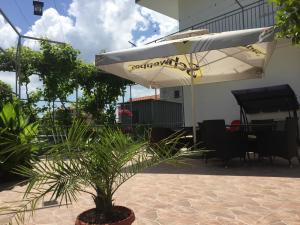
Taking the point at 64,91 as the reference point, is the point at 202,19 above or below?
above

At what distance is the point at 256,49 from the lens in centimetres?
850

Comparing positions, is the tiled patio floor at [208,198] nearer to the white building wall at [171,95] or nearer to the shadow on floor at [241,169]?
the shadow on floor at [241,169]

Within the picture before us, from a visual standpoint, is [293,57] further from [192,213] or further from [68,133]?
[68,133]

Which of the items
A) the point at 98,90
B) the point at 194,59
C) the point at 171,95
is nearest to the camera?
the point at 194,59

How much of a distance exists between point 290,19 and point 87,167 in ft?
6.82

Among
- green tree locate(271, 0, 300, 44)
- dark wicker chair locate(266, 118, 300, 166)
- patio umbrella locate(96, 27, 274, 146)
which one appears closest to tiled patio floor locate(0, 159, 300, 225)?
dark wicker chair locate(266, 118, 300, 166)

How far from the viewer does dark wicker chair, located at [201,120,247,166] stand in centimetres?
747

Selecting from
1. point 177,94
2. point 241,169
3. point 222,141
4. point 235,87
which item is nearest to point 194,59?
point 222,141

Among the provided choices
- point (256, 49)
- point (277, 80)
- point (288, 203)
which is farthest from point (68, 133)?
point (277, 80)

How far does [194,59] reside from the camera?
10.0 meters

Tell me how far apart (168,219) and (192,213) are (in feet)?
1.20

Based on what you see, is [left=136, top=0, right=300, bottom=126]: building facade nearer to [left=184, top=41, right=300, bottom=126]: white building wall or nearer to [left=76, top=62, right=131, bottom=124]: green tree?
[left=184, top=41, right=300, bottom=126]: white building wall

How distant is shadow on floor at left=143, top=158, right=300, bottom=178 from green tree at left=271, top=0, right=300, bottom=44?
390 cm

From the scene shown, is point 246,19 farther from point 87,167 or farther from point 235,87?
point 87,167
